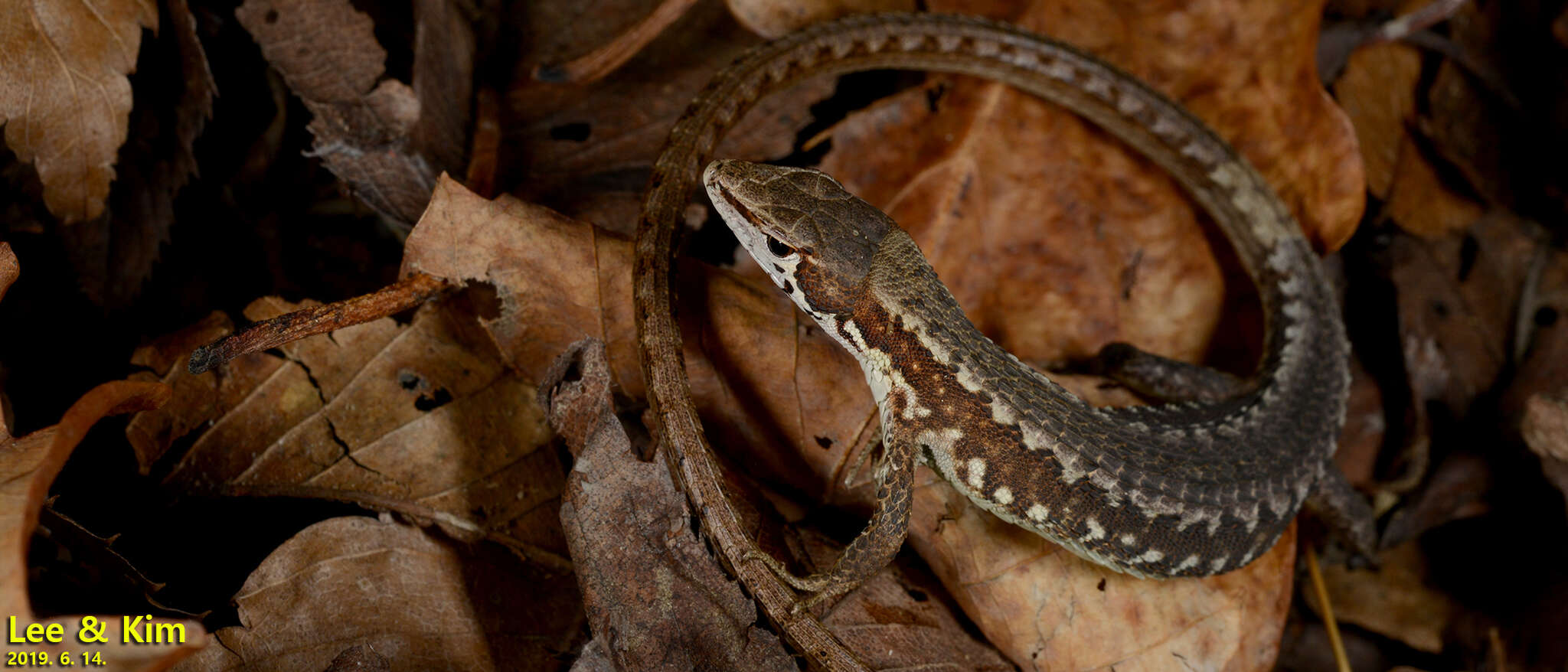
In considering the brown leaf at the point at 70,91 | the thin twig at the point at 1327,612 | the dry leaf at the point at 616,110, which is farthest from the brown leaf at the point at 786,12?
the thin twig at the point at 1327,612

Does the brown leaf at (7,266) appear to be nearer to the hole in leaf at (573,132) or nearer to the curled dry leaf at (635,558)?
the curled dry leaf at (635,558)

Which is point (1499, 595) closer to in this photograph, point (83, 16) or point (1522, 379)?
point (1522, 379)

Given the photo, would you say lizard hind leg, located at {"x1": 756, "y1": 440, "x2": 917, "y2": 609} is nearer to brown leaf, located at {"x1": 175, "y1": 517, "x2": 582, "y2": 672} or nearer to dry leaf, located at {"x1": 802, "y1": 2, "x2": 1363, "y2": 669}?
brown leaf, located at {"x1": 175, "y1": 517, "x2": 582, "y2": 672}

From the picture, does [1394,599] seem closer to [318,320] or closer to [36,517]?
[318,320]

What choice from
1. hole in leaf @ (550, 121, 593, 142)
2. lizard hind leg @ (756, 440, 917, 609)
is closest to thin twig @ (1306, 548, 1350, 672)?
lizard hind leg @ (756, 440, 917, 609)

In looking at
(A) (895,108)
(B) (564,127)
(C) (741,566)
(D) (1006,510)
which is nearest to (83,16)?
(B) (564,127)

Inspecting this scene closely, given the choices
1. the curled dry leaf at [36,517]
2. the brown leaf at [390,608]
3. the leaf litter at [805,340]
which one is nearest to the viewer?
the curled dry leaf at [36,517]

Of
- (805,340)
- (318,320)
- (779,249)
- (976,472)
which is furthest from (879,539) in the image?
(318,320)
